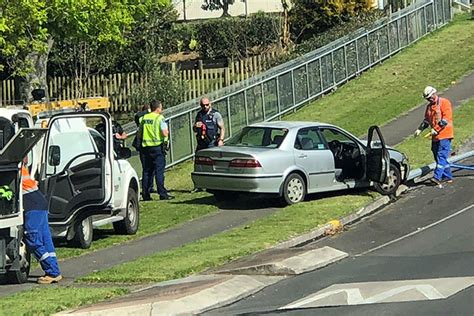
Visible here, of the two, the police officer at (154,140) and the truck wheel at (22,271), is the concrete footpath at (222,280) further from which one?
the police officer at (154,140)

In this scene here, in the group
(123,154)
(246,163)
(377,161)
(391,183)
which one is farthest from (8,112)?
(391,183)

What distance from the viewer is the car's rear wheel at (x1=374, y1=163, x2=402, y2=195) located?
16516 mm

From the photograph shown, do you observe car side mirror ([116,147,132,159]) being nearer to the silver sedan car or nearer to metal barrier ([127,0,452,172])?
the silver sedan car

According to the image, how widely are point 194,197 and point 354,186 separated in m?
3.46

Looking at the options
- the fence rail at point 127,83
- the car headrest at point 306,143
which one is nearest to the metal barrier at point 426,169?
the car headrest at point 306,143

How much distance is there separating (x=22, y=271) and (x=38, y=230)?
68cm

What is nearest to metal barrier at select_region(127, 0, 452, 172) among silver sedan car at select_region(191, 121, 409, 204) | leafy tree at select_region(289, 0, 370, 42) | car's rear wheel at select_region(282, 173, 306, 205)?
leafy tree at select_region(289, 0, 370, 42)

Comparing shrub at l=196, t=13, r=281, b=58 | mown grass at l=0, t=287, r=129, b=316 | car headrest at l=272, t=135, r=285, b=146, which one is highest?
shrub at l=196, t=13, r=281, b=58

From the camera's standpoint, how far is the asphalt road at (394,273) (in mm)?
9227

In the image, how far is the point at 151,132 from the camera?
1816cm

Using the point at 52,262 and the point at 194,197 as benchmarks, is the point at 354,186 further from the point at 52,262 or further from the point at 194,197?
the point at 52,262

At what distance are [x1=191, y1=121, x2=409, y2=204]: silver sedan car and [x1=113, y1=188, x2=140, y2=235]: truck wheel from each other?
6.02 feet

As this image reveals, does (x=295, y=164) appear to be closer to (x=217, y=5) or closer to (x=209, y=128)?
(x=209, y=128)

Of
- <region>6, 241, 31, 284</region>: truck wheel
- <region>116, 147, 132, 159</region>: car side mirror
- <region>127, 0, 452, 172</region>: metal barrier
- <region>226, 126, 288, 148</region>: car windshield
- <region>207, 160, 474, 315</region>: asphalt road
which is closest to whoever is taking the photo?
<region>207, 160, 474, 315</region>: asphalt road
